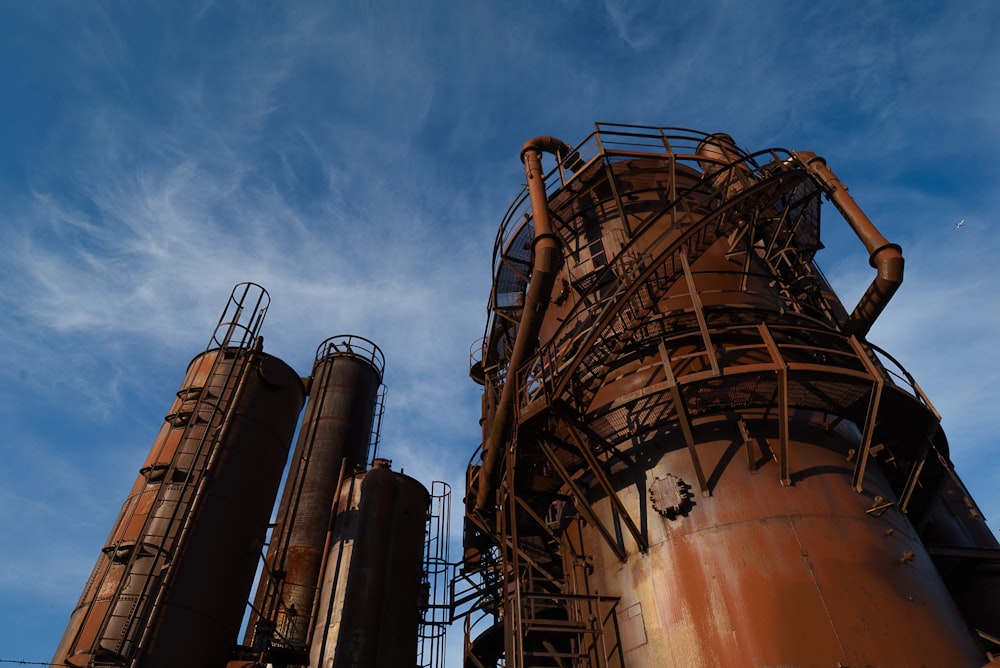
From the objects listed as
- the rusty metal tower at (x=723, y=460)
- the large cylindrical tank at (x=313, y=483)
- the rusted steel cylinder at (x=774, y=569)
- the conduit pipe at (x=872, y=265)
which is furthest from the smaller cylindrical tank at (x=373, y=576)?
the conduit pipe at (x=872, y=265)

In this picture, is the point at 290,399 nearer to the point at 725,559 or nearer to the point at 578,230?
the point at 578,230

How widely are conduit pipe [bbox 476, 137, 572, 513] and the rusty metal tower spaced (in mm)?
54

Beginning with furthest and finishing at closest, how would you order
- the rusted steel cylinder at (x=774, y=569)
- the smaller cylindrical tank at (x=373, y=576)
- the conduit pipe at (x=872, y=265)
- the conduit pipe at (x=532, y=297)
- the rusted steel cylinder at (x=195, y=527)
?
the smaller cylindrical tank at (x=373, y=576) < the conduit pipe at (x=532, y=297) < the rusted steel cylinder at (x=195, y=527) < the conduit pipe at (x=872, y=265) < the rusted steel cylinder at (x=774, y=569)

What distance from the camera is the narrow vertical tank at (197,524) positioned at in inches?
436

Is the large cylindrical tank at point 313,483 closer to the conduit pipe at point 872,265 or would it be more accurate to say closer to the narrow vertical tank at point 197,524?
the narrow vertical tank at point 197,524

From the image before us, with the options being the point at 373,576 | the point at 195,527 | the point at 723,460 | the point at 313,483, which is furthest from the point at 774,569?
the point at 313,483

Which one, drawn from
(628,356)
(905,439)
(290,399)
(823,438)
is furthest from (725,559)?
(290,399)

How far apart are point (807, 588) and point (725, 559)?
1.10 m

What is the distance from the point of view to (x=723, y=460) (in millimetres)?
10227

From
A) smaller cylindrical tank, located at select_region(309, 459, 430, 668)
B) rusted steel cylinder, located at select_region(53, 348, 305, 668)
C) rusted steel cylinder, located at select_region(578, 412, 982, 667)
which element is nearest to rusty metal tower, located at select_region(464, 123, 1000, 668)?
rusted steel cylinder, located at select_region(578, 412, 982, 667)

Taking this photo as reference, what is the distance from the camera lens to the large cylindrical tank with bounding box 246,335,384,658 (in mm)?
15875

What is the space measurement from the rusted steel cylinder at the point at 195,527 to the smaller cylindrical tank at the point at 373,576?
8.38 ft

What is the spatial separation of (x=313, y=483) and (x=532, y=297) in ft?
35.8

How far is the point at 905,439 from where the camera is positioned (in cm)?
1212
